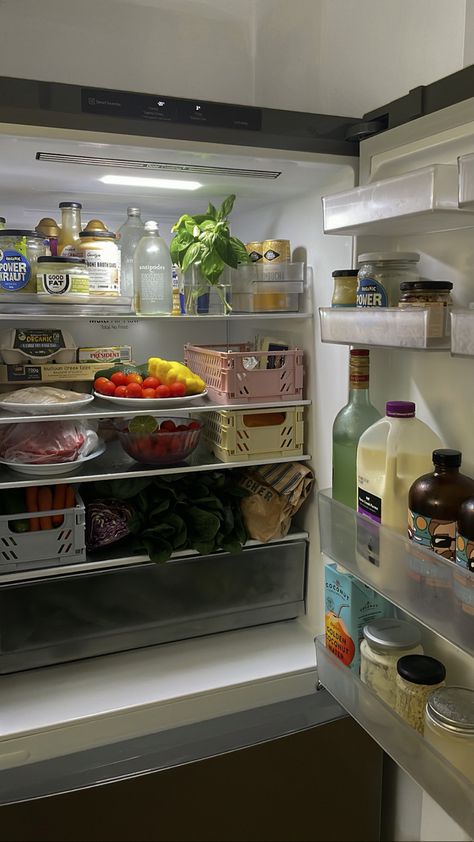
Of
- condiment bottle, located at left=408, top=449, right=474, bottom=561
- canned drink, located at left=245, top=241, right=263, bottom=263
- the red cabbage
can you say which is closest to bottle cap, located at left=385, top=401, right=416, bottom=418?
condiment bottle, located at left=408, top=449, right=474, bottom=561

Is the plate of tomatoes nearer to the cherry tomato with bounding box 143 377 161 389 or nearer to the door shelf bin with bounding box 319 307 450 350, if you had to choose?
the cherry tomato with bounding box 143 377 161 389

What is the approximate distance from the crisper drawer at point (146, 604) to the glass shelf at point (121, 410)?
1.25ft

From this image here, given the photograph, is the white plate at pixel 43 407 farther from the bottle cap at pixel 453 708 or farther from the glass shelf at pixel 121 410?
the bottle cap at pixel 453 708

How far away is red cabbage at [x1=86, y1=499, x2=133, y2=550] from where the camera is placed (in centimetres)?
161

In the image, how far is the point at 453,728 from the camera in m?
0.98

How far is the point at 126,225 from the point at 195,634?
3.53 feet

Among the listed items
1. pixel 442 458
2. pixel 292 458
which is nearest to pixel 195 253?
pixel 292 458

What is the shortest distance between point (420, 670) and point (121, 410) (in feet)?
2.79

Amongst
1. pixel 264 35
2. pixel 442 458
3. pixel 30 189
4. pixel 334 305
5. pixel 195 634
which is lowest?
pixel 195 634

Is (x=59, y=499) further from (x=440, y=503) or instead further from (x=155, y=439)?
(x=440, y=503)

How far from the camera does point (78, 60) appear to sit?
1734 mm

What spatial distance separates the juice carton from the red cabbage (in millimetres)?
540

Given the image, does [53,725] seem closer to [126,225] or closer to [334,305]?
[334,305]

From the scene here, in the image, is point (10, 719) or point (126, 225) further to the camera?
point (126, 225)
